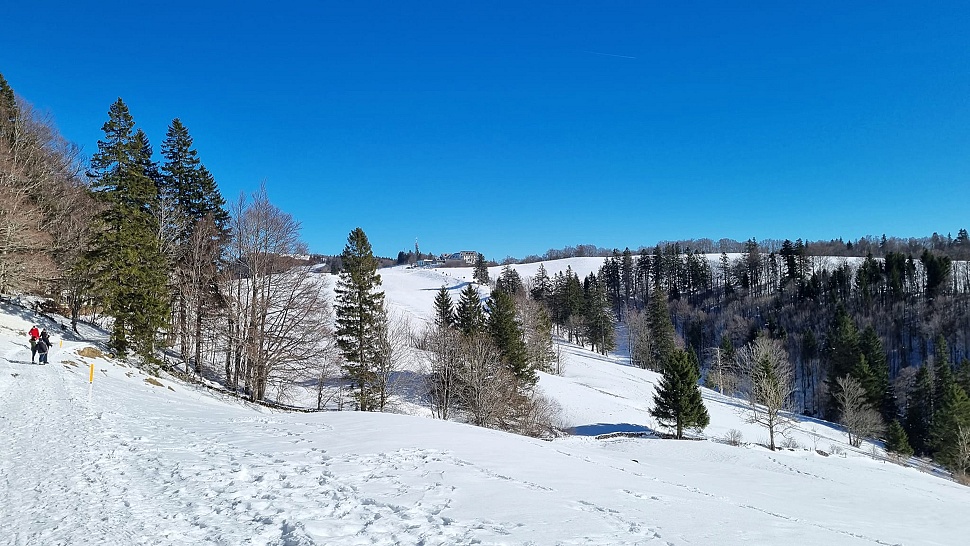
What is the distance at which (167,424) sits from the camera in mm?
13227

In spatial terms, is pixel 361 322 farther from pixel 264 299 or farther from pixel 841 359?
pixel 841 359

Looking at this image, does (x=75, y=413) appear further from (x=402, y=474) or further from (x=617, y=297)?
(x=617, y=297)

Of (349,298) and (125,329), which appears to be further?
(349,298)

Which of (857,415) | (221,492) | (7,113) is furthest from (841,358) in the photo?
(7,113)

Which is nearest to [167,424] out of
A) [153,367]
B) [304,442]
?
[304,442]

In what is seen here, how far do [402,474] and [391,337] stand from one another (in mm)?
27449

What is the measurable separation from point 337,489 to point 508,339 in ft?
104

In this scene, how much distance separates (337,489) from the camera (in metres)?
7.93

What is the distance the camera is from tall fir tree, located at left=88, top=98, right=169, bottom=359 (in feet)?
79.0

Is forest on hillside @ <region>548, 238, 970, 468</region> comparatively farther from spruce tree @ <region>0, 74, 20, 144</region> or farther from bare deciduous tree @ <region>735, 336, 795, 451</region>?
spruce tree @ <region>0, 74, 20, 144</region>

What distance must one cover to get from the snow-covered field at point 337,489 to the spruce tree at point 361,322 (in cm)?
1147

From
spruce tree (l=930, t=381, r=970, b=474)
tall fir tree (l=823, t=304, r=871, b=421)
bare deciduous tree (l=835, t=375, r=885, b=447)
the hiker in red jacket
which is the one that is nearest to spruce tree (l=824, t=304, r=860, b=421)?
tall fir tree (l=823, t=304, r=871, b=421)

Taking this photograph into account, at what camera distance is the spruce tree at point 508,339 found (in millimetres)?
37844

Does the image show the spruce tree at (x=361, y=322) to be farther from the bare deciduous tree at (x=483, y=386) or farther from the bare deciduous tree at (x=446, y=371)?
the bare deciduous tree at (x=483, y=386)
